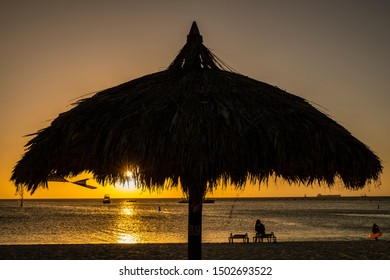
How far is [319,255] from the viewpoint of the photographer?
15.2 metres

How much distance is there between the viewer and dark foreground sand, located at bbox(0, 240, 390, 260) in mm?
14750

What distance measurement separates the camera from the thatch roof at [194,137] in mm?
6789

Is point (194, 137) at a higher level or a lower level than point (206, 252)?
higher

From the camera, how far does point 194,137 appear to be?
6727 mm

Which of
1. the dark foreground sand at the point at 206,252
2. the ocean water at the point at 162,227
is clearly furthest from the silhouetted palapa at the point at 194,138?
the ocean water at the point at 162,227

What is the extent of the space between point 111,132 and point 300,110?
9.34 feet

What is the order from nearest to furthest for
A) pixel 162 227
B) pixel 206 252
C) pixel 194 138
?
pixel 194 138 → pixel 206 252 → pixel 162 227

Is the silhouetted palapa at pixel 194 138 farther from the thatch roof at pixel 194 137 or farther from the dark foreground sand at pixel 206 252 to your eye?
the dark foreground sand at pixel 206 252

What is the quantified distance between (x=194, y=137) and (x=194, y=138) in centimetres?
2

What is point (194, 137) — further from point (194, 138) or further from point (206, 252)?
point (206, 252)

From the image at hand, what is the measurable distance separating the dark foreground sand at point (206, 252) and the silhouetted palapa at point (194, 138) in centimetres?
694

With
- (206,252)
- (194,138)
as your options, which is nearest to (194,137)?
(194,138)

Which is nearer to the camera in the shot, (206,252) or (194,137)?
(194,137)
